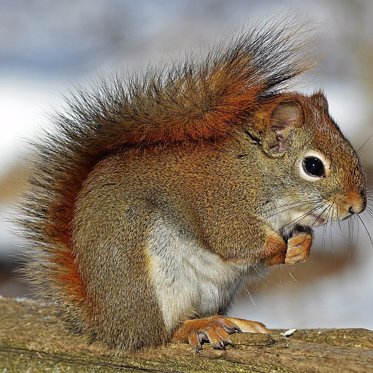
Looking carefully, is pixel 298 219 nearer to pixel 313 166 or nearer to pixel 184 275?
pixel 313 166

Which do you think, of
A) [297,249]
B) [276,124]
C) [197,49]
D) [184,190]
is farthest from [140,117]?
[197,49]

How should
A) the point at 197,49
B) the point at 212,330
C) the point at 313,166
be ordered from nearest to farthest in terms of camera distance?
1. the point at 212,330
2. the point at 313,166
3. the point at 197,49

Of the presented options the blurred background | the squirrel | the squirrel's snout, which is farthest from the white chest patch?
the blurred background

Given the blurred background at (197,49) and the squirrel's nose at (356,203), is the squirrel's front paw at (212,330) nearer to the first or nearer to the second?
the squirrel's nose at (356,203)

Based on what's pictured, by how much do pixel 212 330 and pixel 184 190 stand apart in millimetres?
256

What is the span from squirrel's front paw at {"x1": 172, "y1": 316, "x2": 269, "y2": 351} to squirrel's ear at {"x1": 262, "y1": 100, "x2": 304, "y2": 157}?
0.32 metres

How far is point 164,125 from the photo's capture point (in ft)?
5.71

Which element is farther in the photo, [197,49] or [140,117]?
[197,49]

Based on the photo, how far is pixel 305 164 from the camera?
5.83 feet

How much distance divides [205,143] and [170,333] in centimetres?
36

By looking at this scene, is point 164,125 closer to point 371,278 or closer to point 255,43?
point 255,43

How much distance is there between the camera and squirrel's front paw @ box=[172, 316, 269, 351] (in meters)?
1.65

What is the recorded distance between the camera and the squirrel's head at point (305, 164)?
1744mm

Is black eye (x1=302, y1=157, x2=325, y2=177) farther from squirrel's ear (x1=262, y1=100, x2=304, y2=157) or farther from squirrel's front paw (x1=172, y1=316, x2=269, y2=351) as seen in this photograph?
squirrel's front paw (x1=172, y1=316, x2=269, y2=351)
